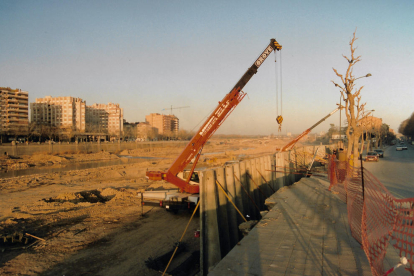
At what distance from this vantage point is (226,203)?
869cm

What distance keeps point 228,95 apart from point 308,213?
7798mm

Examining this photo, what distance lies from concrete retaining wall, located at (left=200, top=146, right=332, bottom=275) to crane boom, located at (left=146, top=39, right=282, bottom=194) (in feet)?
9.86

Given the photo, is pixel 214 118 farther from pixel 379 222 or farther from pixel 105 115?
pixel 105 115

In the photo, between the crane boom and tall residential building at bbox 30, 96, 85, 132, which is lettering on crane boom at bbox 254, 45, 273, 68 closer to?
the crane boom

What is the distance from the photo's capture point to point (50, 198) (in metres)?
16.9

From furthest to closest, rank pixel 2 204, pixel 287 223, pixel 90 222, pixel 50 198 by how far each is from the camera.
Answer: pixel 50 198
pixel 2 204
pixel 90 222
pixel 287 223

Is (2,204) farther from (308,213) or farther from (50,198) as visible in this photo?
(308,213)

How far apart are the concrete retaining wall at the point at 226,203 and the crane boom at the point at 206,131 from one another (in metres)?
3.01

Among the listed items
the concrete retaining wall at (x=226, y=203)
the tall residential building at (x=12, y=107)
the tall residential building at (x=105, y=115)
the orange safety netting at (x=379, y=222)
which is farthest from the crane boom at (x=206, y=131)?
the tall residential building at (x=105, y=115)

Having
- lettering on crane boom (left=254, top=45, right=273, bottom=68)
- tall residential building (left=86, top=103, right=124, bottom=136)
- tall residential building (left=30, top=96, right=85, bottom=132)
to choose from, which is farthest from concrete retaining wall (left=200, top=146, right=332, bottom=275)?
tall residential building (left=86, top=103, right=124, bottom=136)

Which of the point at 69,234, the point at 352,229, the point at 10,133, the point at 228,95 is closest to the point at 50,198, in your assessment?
the point at 69,234

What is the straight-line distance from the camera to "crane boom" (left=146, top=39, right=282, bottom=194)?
12.7 m

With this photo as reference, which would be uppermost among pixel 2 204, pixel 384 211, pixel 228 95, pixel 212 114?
pixel 228 95

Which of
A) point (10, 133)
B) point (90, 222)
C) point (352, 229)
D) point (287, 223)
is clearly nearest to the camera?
point (352, 229)
